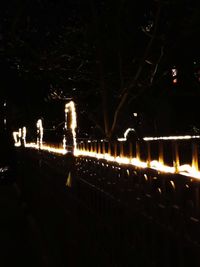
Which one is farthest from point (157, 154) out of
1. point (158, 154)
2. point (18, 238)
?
point (18, 238)

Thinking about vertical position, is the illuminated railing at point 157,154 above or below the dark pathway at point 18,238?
above

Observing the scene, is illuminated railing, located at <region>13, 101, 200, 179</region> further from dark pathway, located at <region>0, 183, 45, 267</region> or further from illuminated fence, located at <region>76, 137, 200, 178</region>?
dark pathway, located at <region>0, 183, 45, 267</region>

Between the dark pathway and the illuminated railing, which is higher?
the illuminated railing

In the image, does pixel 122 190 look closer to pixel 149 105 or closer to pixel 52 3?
pixel 52 3

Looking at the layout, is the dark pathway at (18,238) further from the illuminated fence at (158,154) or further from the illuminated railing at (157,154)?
the illuminated fence at (158,154)

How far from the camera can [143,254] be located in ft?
13.8

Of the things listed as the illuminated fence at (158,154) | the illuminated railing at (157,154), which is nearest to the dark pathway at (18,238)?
the illuminated railing at (157,154)

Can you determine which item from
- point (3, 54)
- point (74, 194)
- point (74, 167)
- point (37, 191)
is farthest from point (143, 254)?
point (3, 54)

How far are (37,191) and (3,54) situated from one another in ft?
24.6

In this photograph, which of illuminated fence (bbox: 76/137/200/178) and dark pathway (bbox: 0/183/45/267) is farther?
dark pathway (bbox: 0/183/45/267)

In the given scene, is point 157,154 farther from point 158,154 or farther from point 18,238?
point 18,238

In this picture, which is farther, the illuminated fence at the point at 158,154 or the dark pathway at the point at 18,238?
the dark pathway at the point at 18,238

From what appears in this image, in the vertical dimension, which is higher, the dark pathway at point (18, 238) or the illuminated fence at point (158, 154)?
the illuminated fence at point (158, 154)

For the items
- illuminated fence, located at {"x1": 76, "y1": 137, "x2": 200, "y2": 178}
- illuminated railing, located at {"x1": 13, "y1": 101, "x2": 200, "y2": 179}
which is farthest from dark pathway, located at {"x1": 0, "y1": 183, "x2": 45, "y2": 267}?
illuminated fence, located at {"x1": 76, "y1": 137, "x2": 200, "y2": 178}
